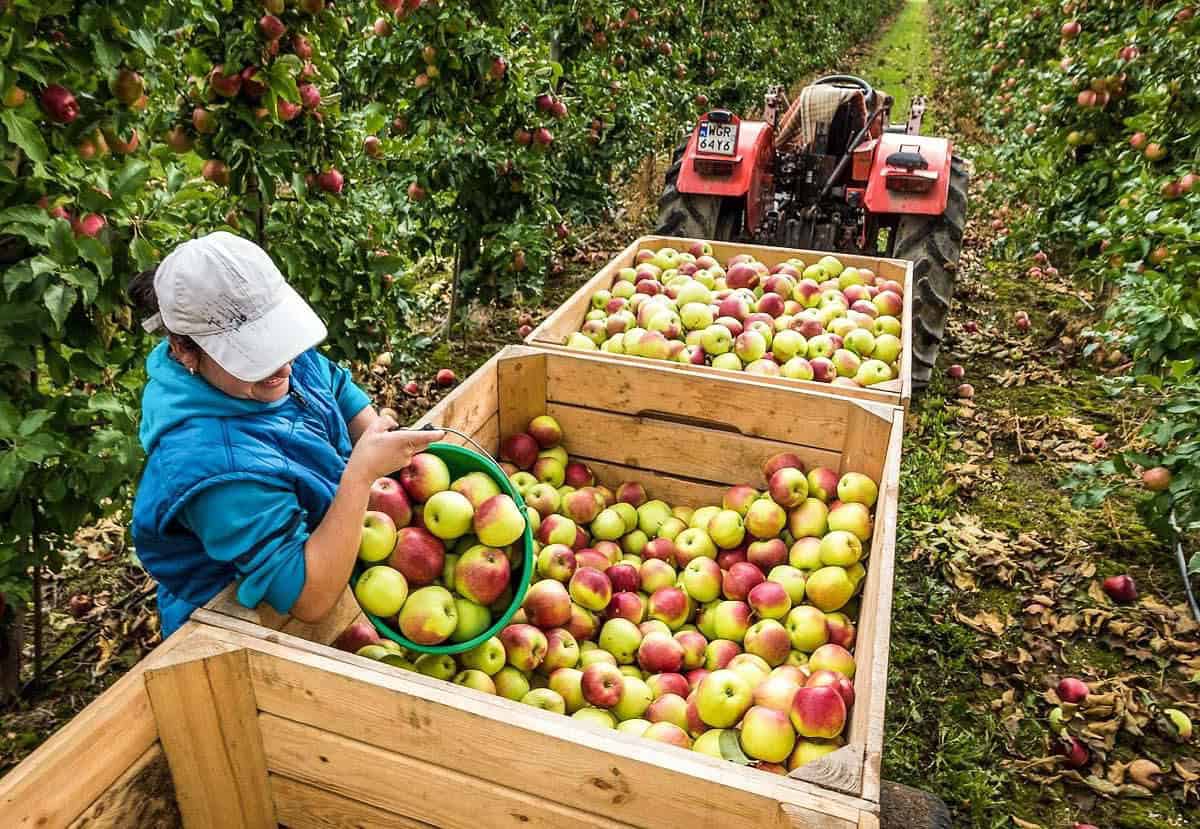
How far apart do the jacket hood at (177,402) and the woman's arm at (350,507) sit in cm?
29

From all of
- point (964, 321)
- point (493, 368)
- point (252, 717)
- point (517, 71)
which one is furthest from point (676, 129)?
point (252, 717)

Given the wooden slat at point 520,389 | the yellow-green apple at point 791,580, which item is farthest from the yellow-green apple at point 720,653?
the wooden slat at point 520,389

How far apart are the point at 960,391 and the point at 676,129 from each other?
549 centimetres

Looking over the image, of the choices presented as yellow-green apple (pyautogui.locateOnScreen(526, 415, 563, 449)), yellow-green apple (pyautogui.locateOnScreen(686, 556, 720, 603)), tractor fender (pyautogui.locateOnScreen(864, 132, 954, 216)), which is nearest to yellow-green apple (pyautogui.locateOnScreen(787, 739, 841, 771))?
yellow-green apple (pyautogui.locateOnScreen(686, 556, 720, 603))

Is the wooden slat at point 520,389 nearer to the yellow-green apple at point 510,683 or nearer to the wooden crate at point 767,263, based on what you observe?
the wooden crate at point 767,263

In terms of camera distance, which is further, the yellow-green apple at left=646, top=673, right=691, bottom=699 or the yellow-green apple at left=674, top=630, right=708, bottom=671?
the yellow-green apple at left=674, top=630, right=708, bottom=671

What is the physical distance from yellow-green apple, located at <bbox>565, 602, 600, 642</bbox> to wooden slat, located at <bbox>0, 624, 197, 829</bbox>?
A: 1.08 meters

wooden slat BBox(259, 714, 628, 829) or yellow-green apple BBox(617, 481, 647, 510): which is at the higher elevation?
wooden slat BBox(259, 714, 628, 829)

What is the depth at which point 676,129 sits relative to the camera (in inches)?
386

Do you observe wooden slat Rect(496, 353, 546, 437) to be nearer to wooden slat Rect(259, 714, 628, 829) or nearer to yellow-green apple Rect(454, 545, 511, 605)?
yellow-green apple Rect(454, 545, 511, 605)

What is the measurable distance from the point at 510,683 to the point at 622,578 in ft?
1.97

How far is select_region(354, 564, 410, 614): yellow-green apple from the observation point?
6.40 feet

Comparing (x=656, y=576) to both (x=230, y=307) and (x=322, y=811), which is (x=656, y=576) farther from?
(x=230, y=307)

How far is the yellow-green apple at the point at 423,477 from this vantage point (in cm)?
215
